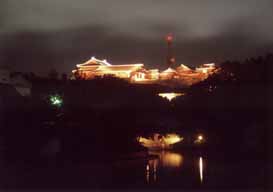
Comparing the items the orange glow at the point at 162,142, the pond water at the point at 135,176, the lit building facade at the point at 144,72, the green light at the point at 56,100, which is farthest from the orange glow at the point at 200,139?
the lit building facade at the point at 144,72

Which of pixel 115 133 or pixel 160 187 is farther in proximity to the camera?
pixel 115 133

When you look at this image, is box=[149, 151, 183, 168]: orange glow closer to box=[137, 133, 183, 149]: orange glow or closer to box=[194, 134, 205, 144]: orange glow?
box=[137, 133, 183, 149]: orange glow

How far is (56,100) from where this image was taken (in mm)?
7441

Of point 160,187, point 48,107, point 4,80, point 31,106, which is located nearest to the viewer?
point 160,187

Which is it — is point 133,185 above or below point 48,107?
below

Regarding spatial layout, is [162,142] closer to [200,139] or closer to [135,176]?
[200,139]

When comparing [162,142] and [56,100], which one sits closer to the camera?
[56,100]

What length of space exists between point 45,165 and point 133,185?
1452 millimetres

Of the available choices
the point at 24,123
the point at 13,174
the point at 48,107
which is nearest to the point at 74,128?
the point at 48,107

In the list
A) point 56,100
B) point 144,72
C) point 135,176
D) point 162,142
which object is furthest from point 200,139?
point 144,72

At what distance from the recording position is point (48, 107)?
21.0 ft

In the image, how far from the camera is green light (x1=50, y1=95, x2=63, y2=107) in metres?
7.00

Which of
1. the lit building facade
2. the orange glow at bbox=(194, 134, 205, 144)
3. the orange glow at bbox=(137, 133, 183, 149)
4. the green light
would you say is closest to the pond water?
the green light

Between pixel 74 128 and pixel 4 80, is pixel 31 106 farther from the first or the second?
pixel 4 80
